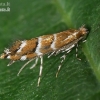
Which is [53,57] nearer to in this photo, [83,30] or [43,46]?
[43,46]

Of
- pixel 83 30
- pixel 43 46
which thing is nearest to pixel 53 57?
pixel 43 46

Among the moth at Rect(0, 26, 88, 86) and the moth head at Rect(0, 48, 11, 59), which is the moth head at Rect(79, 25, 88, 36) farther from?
the moth head at Rect(0, 48, 11, 59)

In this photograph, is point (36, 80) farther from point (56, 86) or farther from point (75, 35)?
point (75, 35)

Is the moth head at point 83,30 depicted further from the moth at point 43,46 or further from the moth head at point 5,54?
the moth head at point 5,54

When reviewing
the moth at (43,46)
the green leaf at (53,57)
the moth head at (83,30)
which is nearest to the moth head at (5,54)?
the moth at (43,46)

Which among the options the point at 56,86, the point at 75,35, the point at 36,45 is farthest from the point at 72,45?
the point at 56,86

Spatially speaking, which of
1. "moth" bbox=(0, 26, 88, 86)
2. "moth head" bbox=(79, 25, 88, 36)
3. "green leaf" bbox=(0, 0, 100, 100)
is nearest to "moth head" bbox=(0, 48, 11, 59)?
"moth" bbox=(0, 26, 88, 86)
